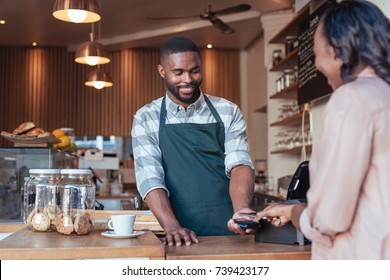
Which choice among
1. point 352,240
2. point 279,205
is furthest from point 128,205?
point 352,240

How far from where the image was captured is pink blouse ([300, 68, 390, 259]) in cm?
92

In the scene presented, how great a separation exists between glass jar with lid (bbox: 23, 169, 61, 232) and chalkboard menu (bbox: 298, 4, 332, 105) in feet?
8.62

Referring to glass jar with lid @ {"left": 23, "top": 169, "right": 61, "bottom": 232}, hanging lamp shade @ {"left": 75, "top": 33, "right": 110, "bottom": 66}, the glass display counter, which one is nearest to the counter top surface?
glass jar with lid @ {"left": 23, "top": 169, "right": 61, "bottom": 232}

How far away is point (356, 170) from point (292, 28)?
184 inches

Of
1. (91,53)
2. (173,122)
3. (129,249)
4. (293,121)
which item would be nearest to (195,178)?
(173,122)

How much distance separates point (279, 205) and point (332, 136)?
44 cm

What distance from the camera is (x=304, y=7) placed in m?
4.62

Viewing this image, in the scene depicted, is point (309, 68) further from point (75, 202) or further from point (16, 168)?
point (75, 202)

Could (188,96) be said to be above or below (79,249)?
above

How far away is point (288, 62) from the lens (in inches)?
224

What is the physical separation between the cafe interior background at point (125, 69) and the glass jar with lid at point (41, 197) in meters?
4.37

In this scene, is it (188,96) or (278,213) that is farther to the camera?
(188,96)

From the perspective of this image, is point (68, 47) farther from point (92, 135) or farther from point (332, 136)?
point (332, 136)

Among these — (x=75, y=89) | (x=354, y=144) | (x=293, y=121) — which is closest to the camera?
(x=354, y=144)
